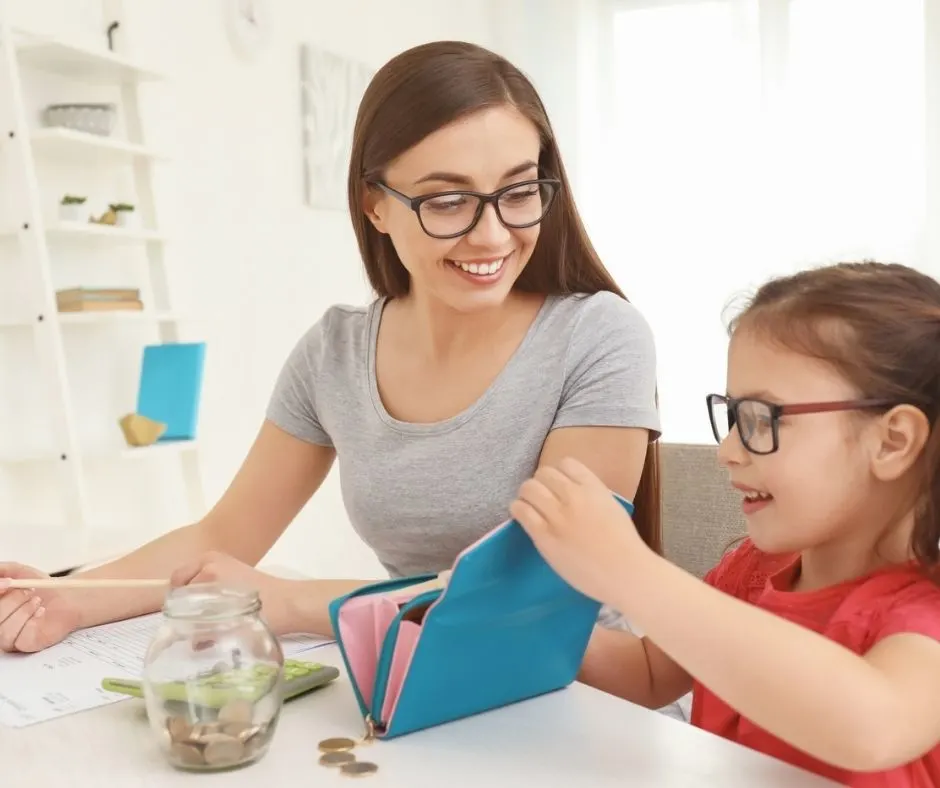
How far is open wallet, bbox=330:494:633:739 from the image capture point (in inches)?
31.7

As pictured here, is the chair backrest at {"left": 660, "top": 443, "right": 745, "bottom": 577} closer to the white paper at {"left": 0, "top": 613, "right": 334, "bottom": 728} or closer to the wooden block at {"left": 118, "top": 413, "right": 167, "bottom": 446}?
the white paper at {"left": 0, "top": 613, "right": 334, "bottom": 728}

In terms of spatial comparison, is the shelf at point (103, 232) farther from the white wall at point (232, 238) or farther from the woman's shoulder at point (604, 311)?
the woman's shoulder at point (604, 311)

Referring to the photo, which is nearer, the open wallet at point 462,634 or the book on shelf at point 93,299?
the open wallet at point 462,634

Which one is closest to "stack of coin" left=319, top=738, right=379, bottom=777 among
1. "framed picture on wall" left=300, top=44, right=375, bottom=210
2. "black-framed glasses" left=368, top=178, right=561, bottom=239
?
"black-framed glasses" left=368, top=178, right=561, bottom=239

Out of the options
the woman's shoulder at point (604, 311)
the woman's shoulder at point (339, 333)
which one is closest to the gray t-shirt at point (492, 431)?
the woman's shoulder at point (604, 311)

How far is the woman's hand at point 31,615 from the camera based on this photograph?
112 centimetres

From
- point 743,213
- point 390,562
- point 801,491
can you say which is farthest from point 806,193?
point 801,491

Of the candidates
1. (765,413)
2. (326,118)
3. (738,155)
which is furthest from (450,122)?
(738,155)

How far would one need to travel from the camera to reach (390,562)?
1.46 metres

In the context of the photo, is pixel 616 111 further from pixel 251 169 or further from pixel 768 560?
pixel 768 560

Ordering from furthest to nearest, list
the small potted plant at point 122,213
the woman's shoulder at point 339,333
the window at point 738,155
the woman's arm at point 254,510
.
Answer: the window at point 738,155
the small potted plant at point 122,213
the woman's shoulder at point 339,333
the woman's arm at point 254,510

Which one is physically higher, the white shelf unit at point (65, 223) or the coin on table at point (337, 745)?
the white shelf unit at point (65, 223)

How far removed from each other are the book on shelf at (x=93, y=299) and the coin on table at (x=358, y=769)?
6.55 ft

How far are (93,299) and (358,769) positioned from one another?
2.03 metres
